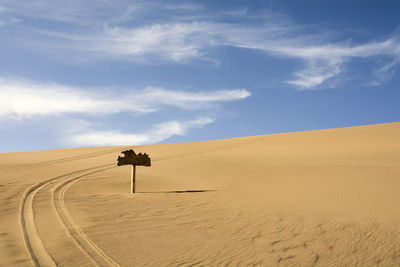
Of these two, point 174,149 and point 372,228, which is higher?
point 174,149

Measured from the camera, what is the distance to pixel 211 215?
9336 mm

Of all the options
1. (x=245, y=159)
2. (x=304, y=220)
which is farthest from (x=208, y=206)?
(x=245, y=159)

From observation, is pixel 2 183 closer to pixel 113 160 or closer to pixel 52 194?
pixel 52 194

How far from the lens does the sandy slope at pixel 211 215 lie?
6113mm

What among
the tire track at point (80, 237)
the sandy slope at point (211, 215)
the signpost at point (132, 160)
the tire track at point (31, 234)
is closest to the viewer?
the tire track at point (31, 234)

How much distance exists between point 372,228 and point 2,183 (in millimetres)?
14127

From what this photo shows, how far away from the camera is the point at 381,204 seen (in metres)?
9.66

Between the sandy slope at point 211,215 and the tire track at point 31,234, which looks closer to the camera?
the tire track at point 31,234

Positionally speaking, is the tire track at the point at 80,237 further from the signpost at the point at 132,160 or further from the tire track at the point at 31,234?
the signpost at the point at 132,160

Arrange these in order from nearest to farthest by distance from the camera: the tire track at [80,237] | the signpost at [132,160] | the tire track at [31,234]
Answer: the tire track at [31,234]
the tire track at [80,237]
the signpost at [132,160]

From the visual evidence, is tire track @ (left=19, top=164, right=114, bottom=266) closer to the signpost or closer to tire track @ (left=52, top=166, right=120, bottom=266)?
tire track @ (left=52, top=166, right=120, bottom=266)

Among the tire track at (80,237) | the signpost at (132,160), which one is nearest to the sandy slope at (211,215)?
the tire track at (80,237)

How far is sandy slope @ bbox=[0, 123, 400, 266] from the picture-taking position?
20.1 ft

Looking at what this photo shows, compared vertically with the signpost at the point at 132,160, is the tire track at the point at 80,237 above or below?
below
